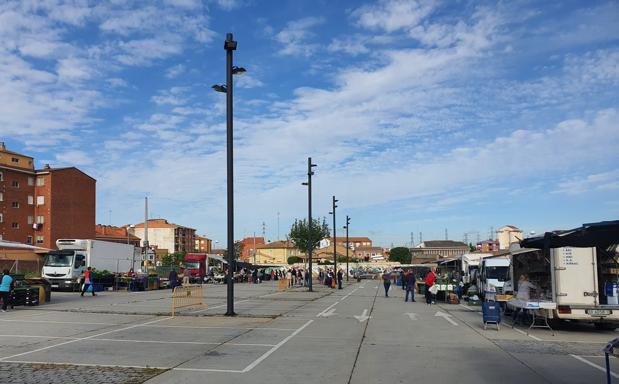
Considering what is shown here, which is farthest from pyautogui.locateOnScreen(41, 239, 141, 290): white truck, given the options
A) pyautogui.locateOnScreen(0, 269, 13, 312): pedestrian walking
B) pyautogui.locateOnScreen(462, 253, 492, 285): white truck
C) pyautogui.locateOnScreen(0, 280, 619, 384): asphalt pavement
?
pyautogui.locateOnScreen(462, 253, 492, 285): white truck

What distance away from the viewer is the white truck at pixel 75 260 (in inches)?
1507

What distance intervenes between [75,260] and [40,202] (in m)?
52.3

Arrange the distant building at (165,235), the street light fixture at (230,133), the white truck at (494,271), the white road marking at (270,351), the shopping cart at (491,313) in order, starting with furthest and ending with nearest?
the distant building at (165,235) < the white truck at (494,271) < the street light fixture at (230,133) < the shopping cart at (491,313) < the white road marking at (270,351)

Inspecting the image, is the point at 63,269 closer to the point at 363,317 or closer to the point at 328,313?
the point at 328,313

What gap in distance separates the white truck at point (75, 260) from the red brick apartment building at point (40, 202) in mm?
41008

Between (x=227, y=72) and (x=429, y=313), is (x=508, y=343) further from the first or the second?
(x=227, y=72)

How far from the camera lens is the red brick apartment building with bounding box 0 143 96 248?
80438 mm

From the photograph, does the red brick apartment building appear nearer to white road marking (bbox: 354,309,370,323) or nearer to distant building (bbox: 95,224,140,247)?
distant building (bbox: 95,224,140,247)

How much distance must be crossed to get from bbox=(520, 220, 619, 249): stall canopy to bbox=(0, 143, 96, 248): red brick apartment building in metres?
77.6

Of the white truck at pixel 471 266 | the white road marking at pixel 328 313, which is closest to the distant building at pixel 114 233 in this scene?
the white truck at pixel 471 266

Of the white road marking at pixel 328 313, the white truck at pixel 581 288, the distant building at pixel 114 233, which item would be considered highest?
the distant building at pixel 114 233

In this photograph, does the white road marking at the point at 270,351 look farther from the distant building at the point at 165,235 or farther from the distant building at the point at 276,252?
the distant building at the point at 165,235

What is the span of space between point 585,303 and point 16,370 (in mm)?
13833

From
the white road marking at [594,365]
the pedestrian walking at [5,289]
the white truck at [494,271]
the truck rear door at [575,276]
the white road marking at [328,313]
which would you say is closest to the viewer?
the white road marking at [594,365]
